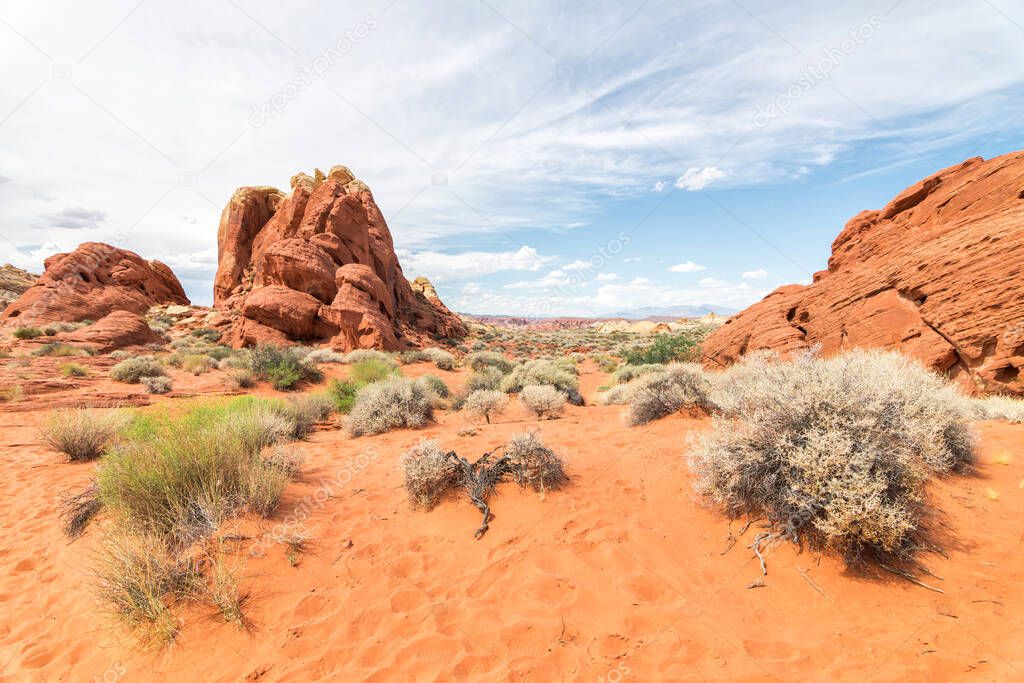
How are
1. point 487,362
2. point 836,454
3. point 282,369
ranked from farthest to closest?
point 487,362
point 282,369
point 836,454

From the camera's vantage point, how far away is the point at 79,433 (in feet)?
21.4

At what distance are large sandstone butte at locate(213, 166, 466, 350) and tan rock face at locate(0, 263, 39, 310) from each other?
15678mm

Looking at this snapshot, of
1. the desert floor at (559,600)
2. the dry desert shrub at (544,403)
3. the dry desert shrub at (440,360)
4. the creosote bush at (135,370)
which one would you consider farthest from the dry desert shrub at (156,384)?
the dry desert shrub at (544,403)

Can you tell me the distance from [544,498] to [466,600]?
1.43 meters

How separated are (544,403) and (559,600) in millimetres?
6153

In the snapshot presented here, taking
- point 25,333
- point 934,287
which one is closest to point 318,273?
point 25,333

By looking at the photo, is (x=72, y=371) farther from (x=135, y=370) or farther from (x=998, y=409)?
(x=998, y=409)

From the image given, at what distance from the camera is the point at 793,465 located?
3.59 m

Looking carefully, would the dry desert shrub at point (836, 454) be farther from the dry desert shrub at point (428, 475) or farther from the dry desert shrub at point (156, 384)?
the dry desert shrub at point (156, 384)

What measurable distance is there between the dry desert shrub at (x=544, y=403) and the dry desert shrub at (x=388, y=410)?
91.0 inches

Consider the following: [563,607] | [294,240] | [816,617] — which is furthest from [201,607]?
[294,240]

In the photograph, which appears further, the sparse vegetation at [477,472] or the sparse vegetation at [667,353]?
the sparse vegetation at [667,353]

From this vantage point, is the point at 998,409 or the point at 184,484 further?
the point at 998,409

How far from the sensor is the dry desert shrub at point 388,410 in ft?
27.0
